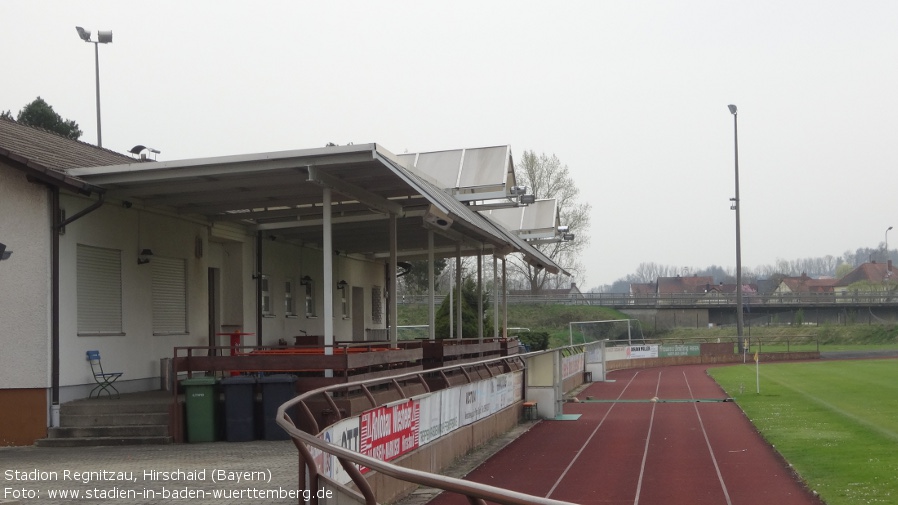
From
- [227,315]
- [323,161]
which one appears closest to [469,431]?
[323,161]

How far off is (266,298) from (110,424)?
903 centimetres

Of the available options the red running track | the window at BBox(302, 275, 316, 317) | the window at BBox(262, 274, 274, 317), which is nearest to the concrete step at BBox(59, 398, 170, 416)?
the red running track

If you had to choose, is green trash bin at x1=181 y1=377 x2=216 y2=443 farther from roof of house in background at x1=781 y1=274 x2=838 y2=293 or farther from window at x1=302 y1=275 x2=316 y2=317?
roof of house in background at x1=781 y1=274 x2=838 y2=293

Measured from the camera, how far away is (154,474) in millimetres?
11570

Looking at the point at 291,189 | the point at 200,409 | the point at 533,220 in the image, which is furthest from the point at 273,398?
the point at 533,220

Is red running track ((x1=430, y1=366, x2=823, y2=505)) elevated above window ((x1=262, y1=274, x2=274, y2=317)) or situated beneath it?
situated beneath

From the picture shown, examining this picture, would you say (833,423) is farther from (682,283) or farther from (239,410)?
(682,283)

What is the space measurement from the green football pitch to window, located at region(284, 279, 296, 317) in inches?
459

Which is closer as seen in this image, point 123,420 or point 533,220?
point 123,420

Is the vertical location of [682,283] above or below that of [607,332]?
above

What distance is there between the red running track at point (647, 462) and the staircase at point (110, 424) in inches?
192

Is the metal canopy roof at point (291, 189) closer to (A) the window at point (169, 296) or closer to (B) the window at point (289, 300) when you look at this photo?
(A) the window at point (169, 296)

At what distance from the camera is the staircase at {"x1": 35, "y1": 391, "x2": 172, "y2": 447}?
49.0ft

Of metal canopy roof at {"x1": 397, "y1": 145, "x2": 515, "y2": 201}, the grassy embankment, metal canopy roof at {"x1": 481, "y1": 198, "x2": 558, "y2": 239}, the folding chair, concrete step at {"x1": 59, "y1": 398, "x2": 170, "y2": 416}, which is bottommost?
the grassy embankment
